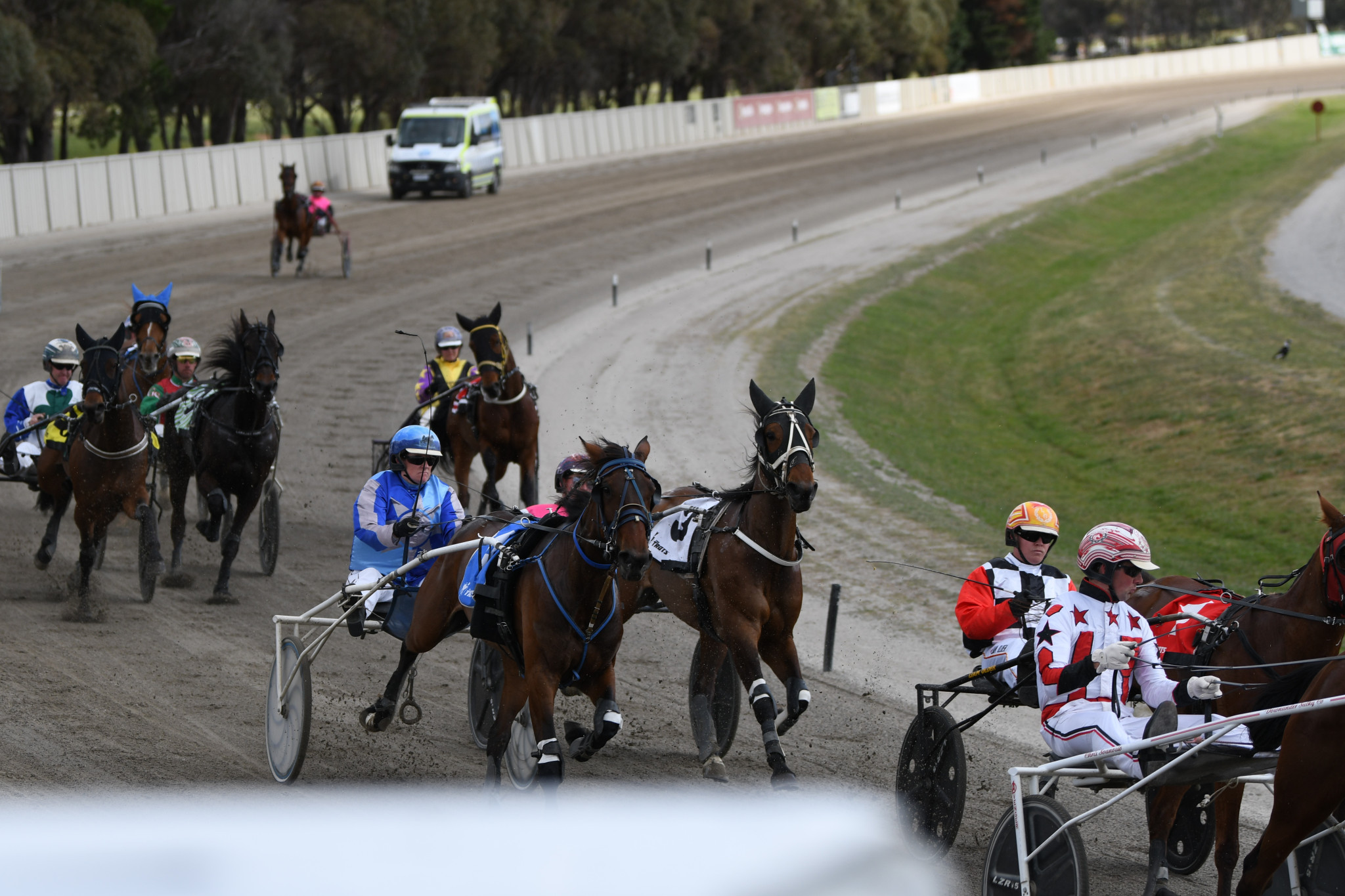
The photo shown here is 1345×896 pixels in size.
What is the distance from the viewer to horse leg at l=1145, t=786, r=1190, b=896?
18.7 ft

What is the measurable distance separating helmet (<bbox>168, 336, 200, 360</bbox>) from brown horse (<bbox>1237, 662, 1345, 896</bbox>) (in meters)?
10.2

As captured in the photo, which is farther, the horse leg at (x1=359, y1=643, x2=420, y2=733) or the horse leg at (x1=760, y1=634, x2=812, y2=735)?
the horse leg at (x1=359, y1=643, x2=420, y2=733)

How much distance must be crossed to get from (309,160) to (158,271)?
12.4 meters

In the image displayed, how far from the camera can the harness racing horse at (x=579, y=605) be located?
21.1 feet

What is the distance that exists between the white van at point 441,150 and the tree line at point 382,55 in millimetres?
6755

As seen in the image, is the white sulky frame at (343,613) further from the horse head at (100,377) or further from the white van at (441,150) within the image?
the white van at (441,150)

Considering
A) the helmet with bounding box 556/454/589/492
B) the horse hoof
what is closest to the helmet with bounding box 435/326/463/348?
the horse hoof

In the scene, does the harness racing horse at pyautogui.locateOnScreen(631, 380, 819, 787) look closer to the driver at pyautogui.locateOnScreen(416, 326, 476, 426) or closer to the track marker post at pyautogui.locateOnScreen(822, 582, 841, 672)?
the track marker post at pyautogui.locateOnScreen(822, 582, 841, 672)

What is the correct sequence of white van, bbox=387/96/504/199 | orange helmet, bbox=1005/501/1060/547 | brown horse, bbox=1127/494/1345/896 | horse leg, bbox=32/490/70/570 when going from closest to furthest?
brown horse, bbox=1127/494/1345/896, orange helmet, bbox=1005/501/1060/547, horse leg, bbox=32/490/70/570, white van, bbox=387/96/504/199

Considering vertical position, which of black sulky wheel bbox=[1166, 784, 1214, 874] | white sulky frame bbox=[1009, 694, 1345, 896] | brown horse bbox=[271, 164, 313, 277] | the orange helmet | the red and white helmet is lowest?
black sulky wheel bbox=[1166, 784, 1214, 874]

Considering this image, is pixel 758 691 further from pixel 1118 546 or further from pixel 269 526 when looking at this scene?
pixel 269 526

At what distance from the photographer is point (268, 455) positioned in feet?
38.6

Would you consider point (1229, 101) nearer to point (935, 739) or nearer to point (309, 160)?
point (309, 160)

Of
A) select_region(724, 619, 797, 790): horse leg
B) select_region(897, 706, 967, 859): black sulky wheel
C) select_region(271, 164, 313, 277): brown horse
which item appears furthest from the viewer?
select_region(271, 164, 313, 277): brown horse
